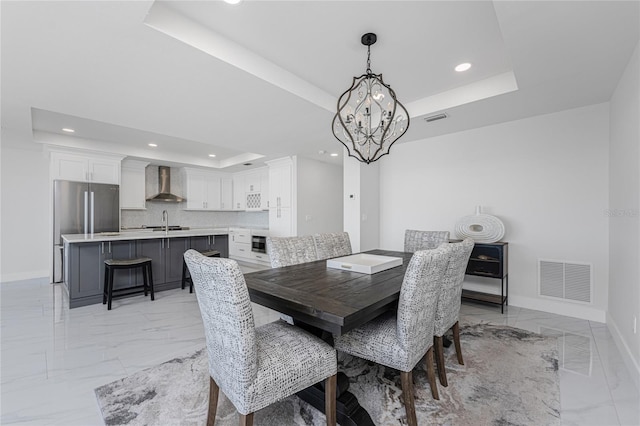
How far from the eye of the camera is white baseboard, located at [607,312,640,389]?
75.4 inches

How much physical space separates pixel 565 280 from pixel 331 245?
110 inches

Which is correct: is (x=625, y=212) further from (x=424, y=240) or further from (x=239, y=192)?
(x=239, y=192)

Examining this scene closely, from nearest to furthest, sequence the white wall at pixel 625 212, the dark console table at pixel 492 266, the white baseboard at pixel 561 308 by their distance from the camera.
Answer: the white wall at pixel 625 212 → the white baseboard at pixel 561 308 → the dark console table at pixel 492 266

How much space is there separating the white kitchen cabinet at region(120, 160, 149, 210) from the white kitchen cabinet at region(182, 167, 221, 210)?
0.99 m

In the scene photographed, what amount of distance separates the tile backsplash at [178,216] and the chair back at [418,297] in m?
5.96

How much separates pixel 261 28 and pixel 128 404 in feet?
8.88

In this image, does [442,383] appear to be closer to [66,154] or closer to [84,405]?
[84,405]

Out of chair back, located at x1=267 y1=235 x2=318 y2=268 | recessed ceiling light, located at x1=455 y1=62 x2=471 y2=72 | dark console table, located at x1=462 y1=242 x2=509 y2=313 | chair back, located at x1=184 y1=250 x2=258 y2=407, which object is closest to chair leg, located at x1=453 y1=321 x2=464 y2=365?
chair back, located at x1=267 y1=235 x2=318 y2=268

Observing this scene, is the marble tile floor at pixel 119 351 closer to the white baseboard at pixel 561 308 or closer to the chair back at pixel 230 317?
the white baseboard at pixel 561 308

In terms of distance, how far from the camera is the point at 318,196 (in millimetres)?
6098

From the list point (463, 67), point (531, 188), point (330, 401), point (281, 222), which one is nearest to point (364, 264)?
point (330, 401)

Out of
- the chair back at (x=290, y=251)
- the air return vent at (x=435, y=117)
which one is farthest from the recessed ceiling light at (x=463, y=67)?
the chair back at (x=290, y=251)

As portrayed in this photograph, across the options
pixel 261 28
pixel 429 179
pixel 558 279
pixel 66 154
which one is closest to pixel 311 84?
pixel 261 28

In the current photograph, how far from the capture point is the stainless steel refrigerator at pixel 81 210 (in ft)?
15.7
